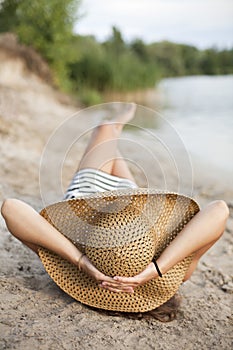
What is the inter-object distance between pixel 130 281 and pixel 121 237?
0.15 meters

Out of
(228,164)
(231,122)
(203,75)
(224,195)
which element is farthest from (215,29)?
(224,195)

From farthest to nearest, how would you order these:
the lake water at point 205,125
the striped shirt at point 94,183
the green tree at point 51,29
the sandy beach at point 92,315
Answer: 1. the green tree at point 51,29
2. the lake water at point 205,125
3. the striped shirt at point 94,183
4. the sandy beach at point 92,315

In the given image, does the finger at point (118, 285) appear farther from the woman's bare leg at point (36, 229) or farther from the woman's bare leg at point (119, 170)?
the woman's bare leg at point (119, 170)

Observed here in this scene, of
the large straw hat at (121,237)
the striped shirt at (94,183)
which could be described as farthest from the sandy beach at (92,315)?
the striped shirt at (94,183)

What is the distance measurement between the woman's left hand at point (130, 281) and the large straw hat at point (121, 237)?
0.06 ft

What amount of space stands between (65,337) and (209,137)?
5558 mm

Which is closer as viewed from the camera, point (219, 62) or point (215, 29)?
point (215, 29)

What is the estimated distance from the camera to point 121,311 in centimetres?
167

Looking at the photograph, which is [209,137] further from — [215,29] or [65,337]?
[215,29]

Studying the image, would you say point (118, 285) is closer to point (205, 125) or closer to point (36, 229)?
point (36, 229)

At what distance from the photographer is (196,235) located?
1.65m

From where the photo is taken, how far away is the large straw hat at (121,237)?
1.55 meters

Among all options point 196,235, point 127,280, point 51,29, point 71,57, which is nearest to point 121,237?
point 127,280

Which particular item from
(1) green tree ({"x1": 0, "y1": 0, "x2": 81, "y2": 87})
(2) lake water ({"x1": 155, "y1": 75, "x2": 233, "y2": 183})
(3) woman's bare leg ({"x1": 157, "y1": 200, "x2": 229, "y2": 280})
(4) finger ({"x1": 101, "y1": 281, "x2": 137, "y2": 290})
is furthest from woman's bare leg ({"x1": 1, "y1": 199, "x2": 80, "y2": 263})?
Answer: (1) green tree ({"x1": 0, "y1": 0, "x2": 81, "y2": 87})
